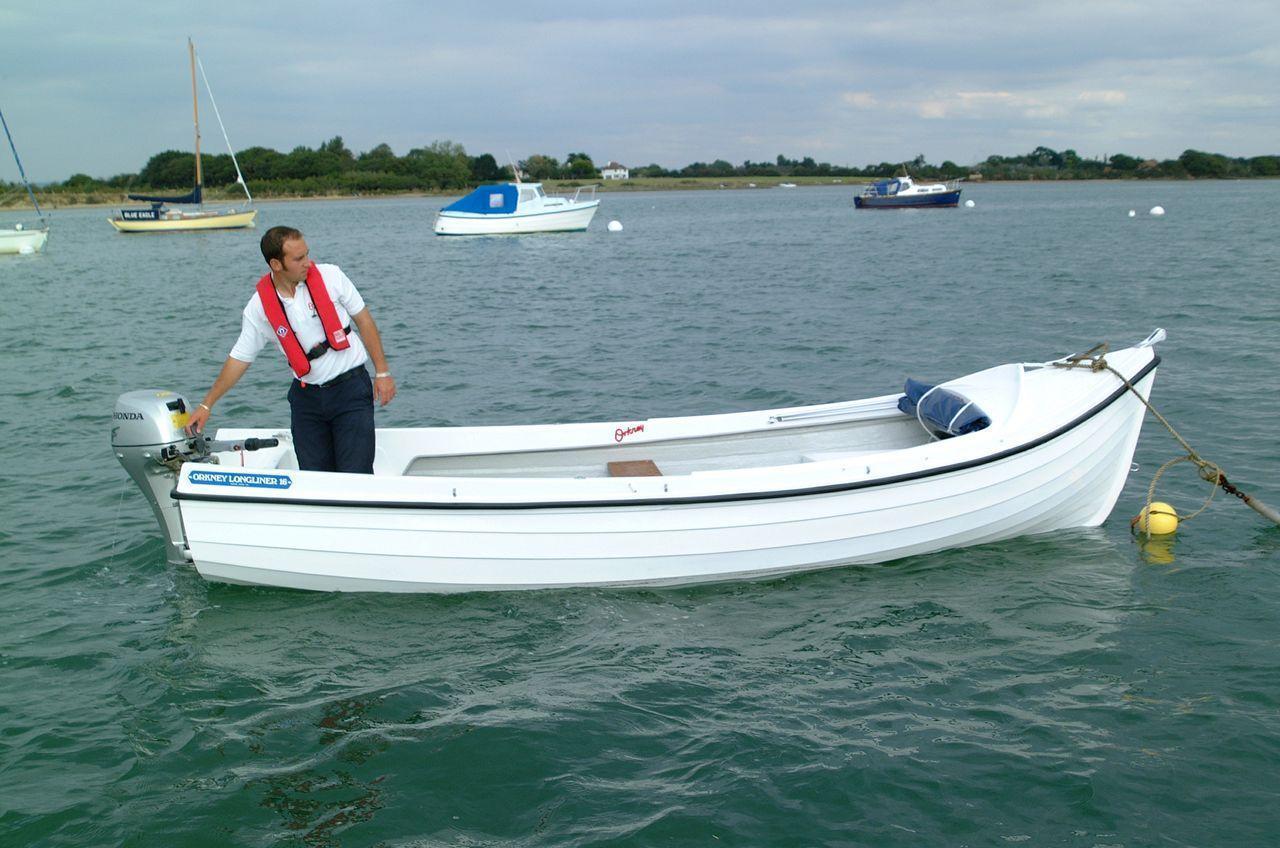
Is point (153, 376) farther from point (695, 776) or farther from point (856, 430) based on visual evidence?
point (695, 776)

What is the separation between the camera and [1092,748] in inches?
187

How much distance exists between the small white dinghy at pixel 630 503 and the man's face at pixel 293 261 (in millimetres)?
1159

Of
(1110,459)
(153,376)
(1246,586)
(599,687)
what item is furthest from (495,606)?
(153,376)

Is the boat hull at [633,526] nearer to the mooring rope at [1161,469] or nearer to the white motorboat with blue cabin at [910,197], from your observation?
the mooring rope at [1161,469]

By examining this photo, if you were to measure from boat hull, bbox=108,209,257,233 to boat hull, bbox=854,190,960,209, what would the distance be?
39.8m

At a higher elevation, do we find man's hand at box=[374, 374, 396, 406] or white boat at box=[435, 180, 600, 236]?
white boat at box=[435, 180, 600, 236]

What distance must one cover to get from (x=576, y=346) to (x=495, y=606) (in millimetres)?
10382

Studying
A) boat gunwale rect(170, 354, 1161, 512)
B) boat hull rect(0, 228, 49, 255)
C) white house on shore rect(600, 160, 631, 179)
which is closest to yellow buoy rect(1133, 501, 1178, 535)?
boat gunwale rect(170, 354, 1161, 512)

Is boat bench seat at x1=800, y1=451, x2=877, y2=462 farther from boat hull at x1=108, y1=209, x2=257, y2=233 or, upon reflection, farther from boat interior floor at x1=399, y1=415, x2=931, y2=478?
boat hull at x1=108, y1=209, x2=257, y2=233

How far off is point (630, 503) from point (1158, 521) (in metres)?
4.19

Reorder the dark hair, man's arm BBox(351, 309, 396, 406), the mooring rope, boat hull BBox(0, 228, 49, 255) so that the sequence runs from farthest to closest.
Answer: boat hull BBox(0, 228, 49, 255)
the mooring rope
man's arm BBox(351, 309, 396, 406)
the dark hair

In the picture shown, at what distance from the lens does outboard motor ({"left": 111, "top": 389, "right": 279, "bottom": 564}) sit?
5.94 meters

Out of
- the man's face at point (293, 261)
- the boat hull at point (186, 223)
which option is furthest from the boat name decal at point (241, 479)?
the boat hull at point (186, 223)

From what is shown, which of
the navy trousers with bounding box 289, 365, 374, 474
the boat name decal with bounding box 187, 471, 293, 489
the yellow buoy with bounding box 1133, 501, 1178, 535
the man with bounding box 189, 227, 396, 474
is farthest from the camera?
the yellow buoy with bounding box 1133, 501, 1178, 535
